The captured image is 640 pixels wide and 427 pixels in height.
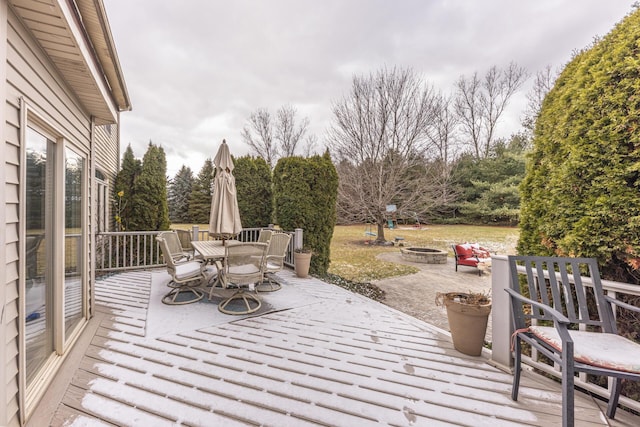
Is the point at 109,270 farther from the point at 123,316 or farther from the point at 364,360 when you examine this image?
the point at 364,360

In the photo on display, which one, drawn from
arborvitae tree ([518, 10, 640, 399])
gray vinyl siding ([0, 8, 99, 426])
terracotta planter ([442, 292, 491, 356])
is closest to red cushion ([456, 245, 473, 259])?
arborvitae tree ([518, 10, 640, 399])

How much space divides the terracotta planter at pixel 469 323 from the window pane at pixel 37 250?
3.44m

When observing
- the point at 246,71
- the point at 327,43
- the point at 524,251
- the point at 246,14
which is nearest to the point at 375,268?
the point at 524,251

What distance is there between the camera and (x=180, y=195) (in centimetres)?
2598

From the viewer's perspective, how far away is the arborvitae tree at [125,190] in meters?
7.48

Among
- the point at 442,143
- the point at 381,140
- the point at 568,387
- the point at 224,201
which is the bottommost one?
the point at 568,387

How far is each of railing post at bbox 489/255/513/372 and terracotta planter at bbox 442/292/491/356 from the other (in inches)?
4.0

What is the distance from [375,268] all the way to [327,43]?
696 cm

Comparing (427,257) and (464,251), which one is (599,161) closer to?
(464,251)

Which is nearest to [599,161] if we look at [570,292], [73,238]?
[570,292]

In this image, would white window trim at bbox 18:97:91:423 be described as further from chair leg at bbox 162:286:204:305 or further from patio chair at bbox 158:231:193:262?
patio chair at bbox 158:231:193:262

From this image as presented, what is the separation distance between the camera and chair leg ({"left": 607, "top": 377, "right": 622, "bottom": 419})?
1688mm

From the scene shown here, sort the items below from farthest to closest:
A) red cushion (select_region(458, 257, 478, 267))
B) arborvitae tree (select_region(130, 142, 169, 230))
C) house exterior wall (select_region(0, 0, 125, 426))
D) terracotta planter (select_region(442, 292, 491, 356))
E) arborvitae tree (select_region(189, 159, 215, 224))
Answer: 1. arborvitae tree (select_region(189, 159, 215, 224))
2. red cushion (select_region(458, 257, 478, 267))
3. arborvitae tree (select_region(130, 142, 169, 230))
4. terracotta planter (select_region(442, 292, 491, 356))
5. house exterior wall (select_region(0, 0, 125, 426))

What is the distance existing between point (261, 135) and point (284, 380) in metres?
23.1
